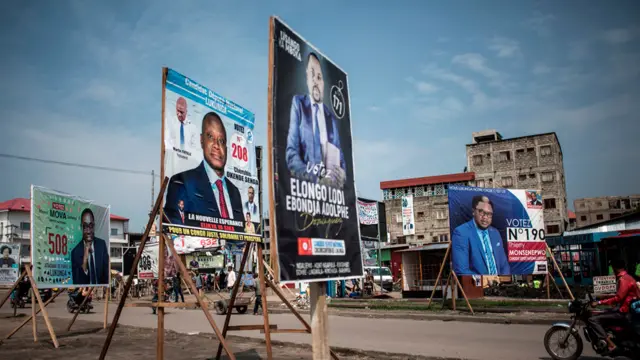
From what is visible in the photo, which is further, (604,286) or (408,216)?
(408,216)

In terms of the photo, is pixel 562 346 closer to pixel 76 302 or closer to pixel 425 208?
pixel 76 302

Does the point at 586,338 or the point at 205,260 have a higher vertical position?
the point at 205,260

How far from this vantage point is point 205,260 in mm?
43375

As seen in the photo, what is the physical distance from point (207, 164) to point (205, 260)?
36194 millimetres

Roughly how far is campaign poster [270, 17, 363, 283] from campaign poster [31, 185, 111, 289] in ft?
27.4

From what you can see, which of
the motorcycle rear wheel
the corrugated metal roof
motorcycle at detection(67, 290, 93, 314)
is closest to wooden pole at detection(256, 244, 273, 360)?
the motorcycle rear wheel

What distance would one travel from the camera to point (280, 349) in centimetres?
1073

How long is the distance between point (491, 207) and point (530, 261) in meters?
2.62

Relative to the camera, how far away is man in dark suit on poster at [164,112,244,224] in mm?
7902

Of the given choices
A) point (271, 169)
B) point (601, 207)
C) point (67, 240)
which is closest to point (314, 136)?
point (271, 169)

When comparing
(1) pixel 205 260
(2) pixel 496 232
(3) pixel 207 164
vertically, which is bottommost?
(1) pixel 205 260

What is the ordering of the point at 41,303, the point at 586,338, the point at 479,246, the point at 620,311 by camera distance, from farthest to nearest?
1. the point at 479,246
2. the point at 41,303
3. the point at 586,338
4. the point at 620,311

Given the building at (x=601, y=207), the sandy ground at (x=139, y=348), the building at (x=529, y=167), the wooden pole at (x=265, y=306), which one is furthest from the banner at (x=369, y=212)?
the building at (x=601, y=207)

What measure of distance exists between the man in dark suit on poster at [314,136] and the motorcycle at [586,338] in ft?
18.3
